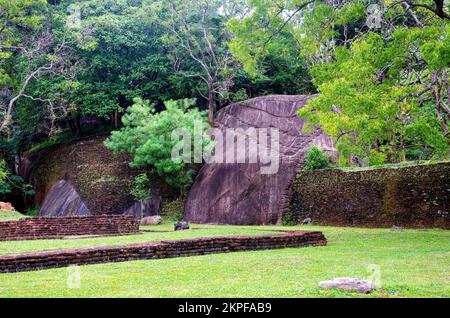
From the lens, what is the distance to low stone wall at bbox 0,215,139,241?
Answer: 51.3ft

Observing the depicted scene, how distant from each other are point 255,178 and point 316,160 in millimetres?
3204

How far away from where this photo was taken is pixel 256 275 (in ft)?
23.7

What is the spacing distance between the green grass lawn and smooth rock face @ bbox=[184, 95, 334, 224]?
10.9 meters

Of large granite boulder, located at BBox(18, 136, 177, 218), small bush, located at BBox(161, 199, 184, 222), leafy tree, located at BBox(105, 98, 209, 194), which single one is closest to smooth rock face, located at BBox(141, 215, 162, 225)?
small bush, located at BBox(161, 199, 184, 222)

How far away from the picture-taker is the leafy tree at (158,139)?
24.6m

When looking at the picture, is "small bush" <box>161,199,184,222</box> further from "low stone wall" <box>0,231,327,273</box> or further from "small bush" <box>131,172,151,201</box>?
"low stone wall" <box>0,231,327,273</box>

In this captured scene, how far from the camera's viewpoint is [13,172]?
105ft

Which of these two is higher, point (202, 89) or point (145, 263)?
point (202, 89)

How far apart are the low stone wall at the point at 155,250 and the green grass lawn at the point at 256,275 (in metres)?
0.40

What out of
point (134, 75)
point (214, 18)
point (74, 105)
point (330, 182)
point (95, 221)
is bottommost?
point (95, 221)

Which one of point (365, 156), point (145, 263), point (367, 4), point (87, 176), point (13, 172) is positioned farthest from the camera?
point (13, 172)
